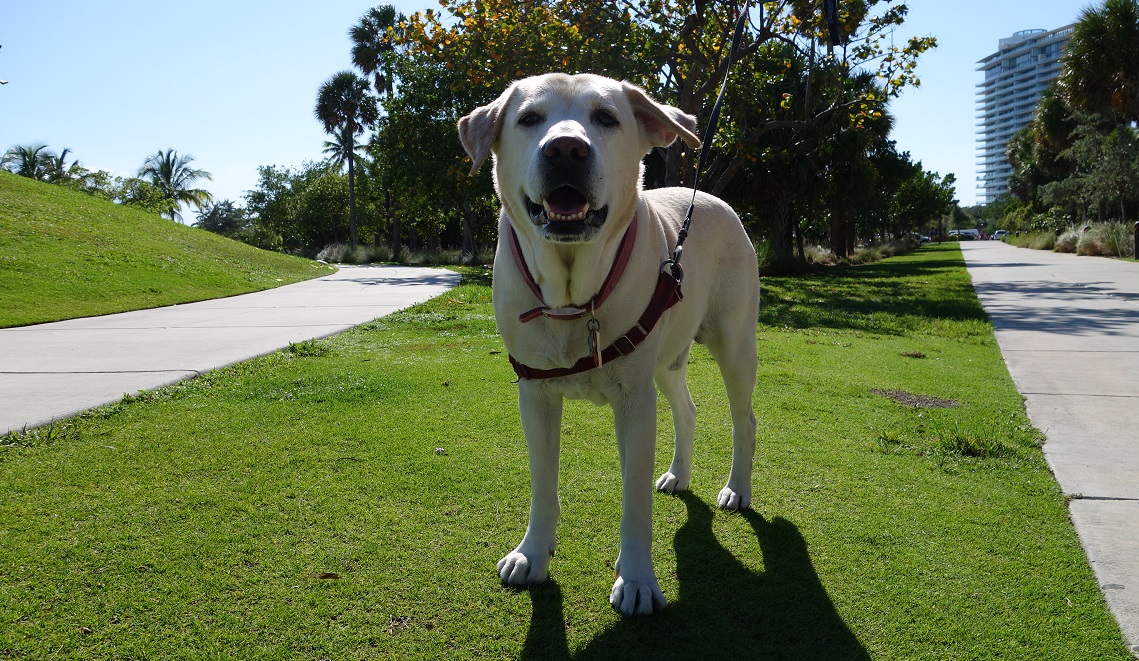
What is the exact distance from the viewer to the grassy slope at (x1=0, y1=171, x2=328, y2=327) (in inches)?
432

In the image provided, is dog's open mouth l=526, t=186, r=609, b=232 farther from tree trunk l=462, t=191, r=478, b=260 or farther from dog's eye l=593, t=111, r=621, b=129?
tree trunk l=462, t=191, r=478, b=260

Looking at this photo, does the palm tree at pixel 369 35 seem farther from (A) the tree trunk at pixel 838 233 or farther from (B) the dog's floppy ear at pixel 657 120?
(B) the dog's floppy ear at pixel 657 120

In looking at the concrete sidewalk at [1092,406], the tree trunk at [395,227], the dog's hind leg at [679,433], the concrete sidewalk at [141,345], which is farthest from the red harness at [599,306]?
the tree trunk at [395,227]

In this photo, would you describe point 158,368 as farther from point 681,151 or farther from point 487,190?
point 487,190

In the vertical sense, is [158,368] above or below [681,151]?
below

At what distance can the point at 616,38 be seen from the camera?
44.4 ft

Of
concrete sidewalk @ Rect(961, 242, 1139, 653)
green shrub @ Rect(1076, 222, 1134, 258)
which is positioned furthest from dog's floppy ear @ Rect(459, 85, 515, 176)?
green shrub @ Rect(1076, 222, 1134, 258)

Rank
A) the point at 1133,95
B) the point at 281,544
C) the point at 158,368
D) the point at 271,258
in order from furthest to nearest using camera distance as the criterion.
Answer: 1. the point at 1133,95
2. the point at 271,258
3. the point at 158,368
4. the point at 281,544

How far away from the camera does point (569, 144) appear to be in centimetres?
226

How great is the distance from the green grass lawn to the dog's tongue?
1.35m

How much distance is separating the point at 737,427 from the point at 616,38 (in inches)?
457

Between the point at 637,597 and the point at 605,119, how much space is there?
1.62 metres

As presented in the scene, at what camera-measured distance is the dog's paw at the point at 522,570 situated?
2.66 metres

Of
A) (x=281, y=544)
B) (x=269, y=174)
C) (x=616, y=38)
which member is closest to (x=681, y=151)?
(x=616, y=38)
